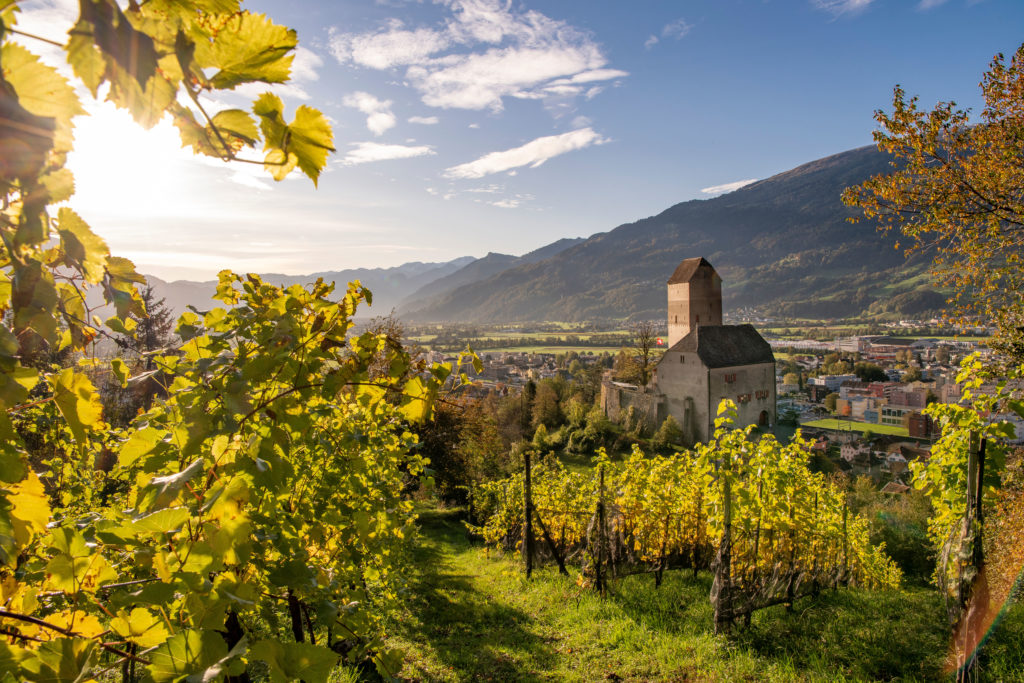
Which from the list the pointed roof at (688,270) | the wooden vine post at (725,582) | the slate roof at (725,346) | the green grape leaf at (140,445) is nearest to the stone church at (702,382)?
the slate roof at (725,346)

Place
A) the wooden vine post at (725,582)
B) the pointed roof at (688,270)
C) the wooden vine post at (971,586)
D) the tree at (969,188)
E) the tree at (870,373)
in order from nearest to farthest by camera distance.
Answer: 1. the wooden vine post at (971,586)
2. the wooden vine post at (725,582)
3. the tree at (969,188)
4. the pointed roof at (688,270)
5. the tree at (870,373)

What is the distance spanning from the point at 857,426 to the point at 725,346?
26588 mm

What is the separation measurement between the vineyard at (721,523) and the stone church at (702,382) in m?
23.1

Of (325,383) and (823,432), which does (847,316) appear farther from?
(325,383)

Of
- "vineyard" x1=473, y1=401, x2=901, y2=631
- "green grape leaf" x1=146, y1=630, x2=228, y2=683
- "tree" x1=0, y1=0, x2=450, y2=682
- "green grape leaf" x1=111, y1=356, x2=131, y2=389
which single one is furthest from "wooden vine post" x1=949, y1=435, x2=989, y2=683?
"green grape leaf" x1=111, y1=356, x2=131, y2=389

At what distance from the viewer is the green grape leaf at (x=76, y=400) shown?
1.13 meters

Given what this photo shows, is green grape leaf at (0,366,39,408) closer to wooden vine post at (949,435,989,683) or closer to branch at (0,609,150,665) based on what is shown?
branch at (0,609,150,665)

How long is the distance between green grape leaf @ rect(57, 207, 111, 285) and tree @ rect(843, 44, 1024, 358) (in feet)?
33.2

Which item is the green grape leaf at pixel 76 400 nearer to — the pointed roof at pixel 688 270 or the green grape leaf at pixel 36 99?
the green grape leaf at pixel 36 99

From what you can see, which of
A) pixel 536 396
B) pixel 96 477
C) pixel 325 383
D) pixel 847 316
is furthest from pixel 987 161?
pixel 847 316

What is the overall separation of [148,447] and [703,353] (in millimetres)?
33563

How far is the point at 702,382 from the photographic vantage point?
32.0 m

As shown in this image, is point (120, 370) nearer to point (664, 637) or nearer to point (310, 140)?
point (310, 140)

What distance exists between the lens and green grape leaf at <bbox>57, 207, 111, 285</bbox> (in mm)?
995
